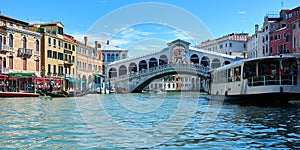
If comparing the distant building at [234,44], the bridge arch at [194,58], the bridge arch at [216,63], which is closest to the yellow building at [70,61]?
the bridge arch at [194,58]

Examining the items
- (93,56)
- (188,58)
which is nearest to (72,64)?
(93,56)

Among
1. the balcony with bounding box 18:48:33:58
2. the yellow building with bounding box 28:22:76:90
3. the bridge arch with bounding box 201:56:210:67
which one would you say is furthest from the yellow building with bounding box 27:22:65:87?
the bridge arch with bounding box 201:56:210:67

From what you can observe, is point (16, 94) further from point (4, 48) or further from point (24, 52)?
point (24, 52)

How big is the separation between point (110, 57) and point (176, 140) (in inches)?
1814

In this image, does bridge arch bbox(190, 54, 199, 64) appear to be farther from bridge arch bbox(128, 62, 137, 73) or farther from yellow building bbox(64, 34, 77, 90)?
yellow building bbox(64, 34, 77, 90)

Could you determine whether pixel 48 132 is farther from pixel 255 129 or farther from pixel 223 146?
pixel 255 129

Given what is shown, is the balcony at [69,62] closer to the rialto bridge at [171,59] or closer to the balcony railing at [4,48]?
the rialto bridge at [171,59]

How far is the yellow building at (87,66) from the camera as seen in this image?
125 feet

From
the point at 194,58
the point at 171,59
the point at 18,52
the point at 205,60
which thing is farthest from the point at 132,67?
the point at 18,52

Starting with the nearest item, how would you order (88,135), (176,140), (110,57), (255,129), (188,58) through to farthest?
(176,140) < (88,135) < (255,129) < (188,58) < (110,57)

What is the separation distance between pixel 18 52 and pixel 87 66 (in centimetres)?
1394

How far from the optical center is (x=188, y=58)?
4531 cm

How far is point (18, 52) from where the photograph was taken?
2689 cm

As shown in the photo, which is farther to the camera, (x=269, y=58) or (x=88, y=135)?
(x=269, y=58)
